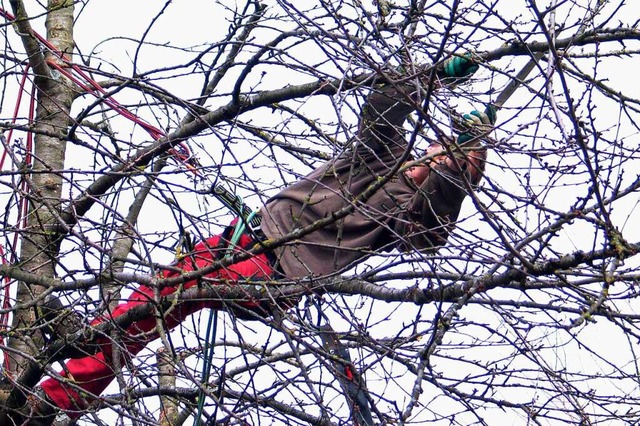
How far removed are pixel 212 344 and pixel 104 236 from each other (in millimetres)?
672

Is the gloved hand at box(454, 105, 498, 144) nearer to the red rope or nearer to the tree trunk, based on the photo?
the red rope

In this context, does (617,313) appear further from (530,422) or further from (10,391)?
(10,391)

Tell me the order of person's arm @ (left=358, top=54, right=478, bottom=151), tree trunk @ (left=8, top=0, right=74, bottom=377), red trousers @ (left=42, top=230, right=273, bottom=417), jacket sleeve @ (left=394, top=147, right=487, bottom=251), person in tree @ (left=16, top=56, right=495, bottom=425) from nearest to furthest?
person's arm @ (left=358, top=54, right=478, bottom=151) < person in tree @ (left=16, top=56, right=495, bottom=425) < jacket sleeve @ (left=394, top=147, right=487, bottom=251) < red trousers @ (left=42, top=230, right=273, bottom=417) < tree trunk @ (left=8, top=0, right=74, bottom=377)

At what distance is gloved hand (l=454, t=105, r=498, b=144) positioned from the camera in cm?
404

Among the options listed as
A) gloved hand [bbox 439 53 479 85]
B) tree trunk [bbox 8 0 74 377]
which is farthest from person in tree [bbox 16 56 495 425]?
tree trunk [bbox 8 0 74 377]

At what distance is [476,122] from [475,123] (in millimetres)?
49

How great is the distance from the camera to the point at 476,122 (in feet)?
14.0

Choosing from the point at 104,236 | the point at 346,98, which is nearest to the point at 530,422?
the point at 346,98

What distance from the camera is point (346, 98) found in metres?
3.84

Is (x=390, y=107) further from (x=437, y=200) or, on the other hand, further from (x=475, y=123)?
(x=437, y=200)

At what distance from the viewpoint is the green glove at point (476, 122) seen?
404 cm

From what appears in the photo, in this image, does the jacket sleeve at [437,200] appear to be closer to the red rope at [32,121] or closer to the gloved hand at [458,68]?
the gloved hand at [458,68]

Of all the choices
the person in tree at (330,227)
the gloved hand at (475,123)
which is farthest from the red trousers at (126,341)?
the gloved hand at (475,123)

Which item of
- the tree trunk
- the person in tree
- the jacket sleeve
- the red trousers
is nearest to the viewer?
the person in tree
